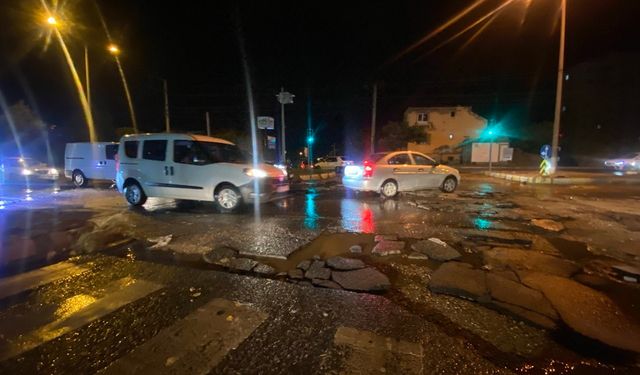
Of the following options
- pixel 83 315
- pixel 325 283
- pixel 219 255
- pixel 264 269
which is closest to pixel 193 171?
pixel 219 255

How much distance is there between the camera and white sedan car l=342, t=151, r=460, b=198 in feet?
36.7

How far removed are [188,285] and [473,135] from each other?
156 feet

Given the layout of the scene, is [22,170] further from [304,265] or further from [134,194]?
[304,265]

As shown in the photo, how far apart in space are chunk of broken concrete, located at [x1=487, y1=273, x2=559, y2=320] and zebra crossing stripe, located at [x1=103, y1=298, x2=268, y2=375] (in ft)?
8.71

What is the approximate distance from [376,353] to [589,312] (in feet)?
7.90

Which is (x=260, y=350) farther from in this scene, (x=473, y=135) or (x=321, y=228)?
(x=473, y=135)

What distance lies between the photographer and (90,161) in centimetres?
1561

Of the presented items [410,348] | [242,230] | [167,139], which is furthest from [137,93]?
[410,348]

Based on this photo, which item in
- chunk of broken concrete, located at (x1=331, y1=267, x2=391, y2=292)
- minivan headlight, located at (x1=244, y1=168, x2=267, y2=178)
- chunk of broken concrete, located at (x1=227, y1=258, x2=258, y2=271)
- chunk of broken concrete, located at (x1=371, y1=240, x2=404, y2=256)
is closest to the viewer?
chunk of broken concrete, located at (x1=331, y1=267, x2=391, y2=292)

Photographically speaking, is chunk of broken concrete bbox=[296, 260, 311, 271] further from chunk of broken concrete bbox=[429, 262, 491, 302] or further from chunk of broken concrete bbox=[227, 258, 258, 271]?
chunk of broken concrete bbox=[429, 262, 491, 302]

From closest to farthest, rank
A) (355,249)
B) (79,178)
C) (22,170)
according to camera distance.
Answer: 1. (355,249)
2. (79,178)
3. (22,170)

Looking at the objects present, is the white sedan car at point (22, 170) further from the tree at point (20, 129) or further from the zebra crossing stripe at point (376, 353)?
the zebra crossing stripe at point (376, 353)

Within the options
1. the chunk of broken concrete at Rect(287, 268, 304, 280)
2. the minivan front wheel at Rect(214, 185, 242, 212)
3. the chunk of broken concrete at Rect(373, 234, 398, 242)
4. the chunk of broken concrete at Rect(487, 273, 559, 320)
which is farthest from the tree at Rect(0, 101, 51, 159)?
the chunk of broken concrete at Rect(487, 273, 559, 320)

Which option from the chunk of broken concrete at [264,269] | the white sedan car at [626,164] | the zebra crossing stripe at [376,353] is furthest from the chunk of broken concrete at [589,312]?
the white sedan car at [626,164]
